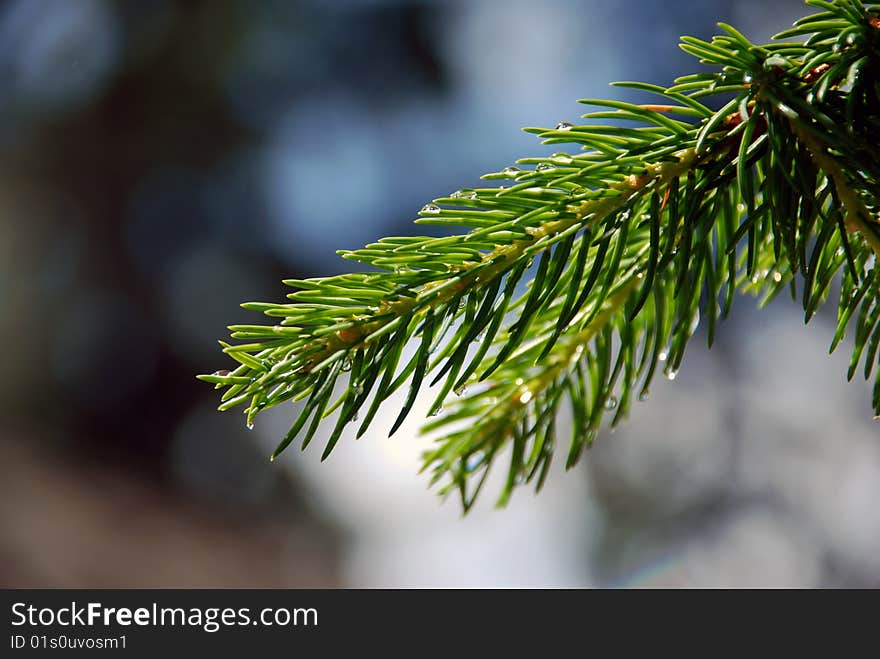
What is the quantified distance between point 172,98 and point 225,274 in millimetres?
352

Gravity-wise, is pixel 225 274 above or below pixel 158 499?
above

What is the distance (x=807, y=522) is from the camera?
1202mm

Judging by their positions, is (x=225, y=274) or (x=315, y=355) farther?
(x=225, y=274)

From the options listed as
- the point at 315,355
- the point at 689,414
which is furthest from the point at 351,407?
the point at 689,414

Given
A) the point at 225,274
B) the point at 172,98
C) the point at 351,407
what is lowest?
the point at 351,407

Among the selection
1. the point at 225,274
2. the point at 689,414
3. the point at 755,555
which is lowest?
the point at 755,555

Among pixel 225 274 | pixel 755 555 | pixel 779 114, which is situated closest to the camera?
pixel 779 114

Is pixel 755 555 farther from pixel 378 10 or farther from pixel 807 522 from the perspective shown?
pixel 378 10

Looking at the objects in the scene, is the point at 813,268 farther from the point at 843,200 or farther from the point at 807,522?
the point at 807,522

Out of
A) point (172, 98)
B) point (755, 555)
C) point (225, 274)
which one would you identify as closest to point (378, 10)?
point (172, 98)

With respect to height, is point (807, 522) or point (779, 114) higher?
point (807, 522)

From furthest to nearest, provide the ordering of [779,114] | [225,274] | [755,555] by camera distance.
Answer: [225,274] < [755,555] < [779,114]

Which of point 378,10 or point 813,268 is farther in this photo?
point 378,10

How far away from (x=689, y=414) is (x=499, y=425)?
3.44ft
